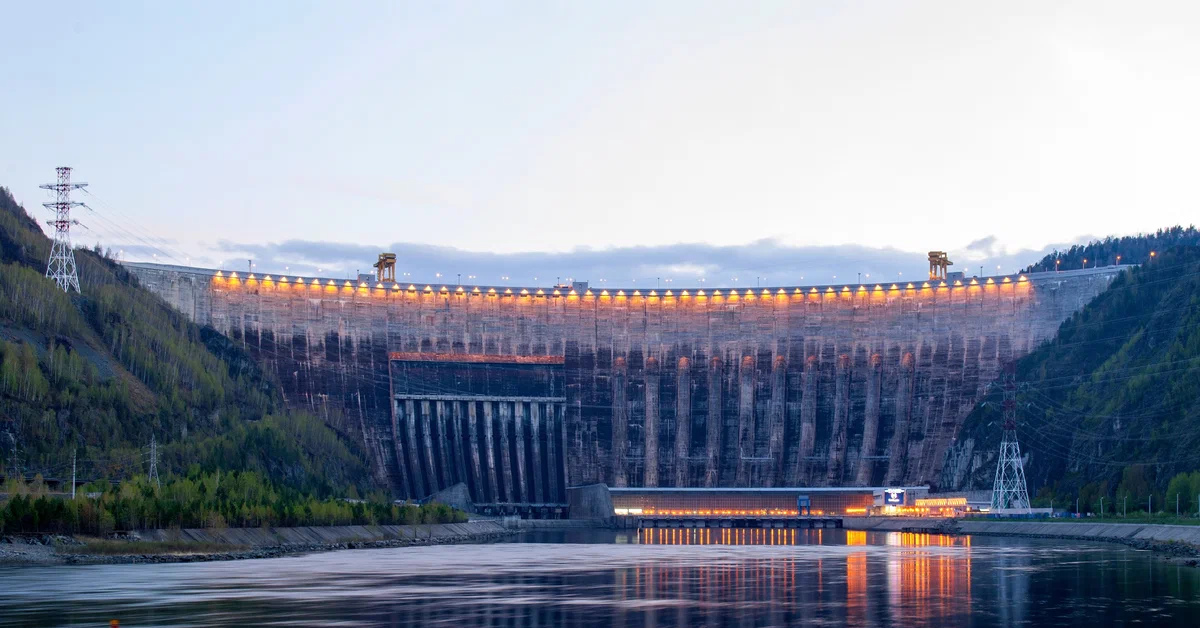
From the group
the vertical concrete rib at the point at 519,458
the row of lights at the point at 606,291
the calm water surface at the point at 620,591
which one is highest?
the row of lights at the point at 606,291

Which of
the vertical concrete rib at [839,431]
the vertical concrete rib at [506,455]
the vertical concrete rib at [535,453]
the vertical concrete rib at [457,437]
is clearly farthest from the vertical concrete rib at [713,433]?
the vertical concrete rib at [457,437]

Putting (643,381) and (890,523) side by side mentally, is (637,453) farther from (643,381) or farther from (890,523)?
(890,523)

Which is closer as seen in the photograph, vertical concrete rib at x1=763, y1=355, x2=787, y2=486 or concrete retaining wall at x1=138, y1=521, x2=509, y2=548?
concrete retaining wall at x1=138, y1=521, x2=509, y2=548

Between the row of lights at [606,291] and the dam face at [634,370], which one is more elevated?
the row of lights at [606,291]

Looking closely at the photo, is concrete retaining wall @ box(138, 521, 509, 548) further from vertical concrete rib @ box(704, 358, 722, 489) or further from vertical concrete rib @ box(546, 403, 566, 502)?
vertical concrete rib @ box(704, 358, 722, 489)

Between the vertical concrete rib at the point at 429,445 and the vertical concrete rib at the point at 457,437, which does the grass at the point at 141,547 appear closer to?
the vertical concrete rib at the point at 429,445

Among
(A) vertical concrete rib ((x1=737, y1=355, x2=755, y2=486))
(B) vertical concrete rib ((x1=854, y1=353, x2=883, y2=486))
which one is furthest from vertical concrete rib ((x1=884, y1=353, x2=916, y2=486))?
(A) vertical concrete rib ((x1=737, y1=355, x2=755, y2=486))
